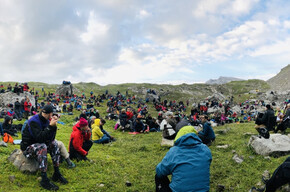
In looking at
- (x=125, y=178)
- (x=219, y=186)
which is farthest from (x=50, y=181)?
(x=219, y=186)

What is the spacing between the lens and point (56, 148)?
689cm

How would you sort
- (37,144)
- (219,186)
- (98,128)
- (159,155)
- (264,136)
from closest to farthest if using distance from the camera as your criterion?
(37,144) → (219,186) → (264,136) → (159,155) → (98,128)

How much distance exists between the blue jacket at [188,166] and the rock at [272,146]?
630cm

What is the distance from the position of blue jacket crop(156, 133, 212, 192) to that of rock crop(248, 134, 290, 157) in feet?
20.7

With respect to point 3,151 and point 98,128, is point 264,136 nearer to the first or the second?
point 98,128

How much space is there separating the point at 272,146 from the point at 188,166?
7.05 metres

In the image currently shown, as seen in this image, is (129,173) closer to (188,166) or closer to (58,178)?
(58,178)

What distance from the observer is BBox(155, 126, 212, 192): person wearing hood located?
13.2ft

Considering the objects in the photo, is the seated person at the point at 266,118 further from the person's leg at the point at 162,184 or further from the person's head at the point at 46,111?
the person's head at the point at 46,111

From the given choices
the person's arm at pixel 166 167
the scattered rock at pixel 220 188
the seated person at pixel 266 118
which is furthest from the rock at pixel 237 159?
the person's arm at pixel 166 167

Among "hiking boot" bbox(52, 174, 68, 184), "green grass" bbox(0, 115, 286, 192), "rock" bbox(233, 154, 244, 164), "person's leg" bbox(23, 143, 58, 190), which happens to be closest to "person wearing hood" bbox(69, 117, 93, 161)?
"green grass" bbox(0, 115, 286, 192)

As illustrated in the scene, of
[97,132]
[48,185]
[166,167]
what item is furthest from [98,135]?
[166,167]

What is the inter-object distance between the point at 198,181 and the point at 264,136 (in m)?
7.37

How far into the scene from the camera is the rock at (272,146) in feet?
29.1
